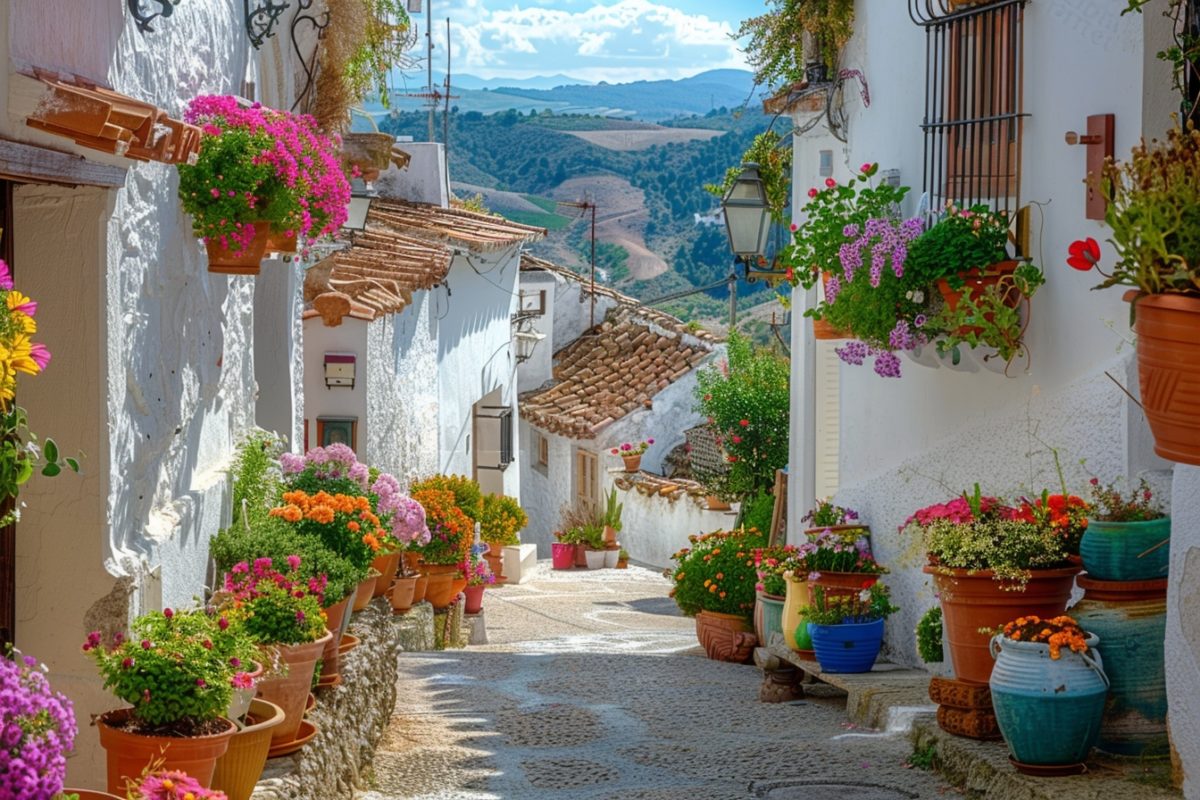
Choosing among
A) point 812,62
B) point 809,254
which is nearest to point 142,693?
point 809,254

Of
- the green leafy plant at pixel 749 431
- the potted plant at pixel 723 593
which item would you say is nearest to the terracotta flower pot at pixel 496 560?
the green leafy plant at pixel 749 431

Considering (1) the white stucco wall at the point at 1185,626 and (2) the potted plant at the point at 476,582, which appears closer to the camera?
(1) the white stucco wall at the point at 1185,626

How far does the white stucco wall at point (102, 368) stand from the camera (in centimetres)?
471

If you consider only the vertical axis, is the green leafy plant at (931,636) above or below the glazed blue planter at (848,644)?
above

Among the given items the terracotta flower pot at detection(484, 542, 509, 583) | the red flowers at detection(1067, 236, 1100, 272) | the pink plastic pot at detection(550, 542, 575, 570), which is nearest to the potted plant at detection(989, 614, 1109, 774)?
the red flowers at detection(1067, 236, 1100, 272)

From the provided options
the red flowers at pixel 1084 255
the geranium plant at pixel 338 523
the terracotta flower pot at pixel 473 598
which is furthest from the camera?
the terracotta flower pot at pixel 473 598

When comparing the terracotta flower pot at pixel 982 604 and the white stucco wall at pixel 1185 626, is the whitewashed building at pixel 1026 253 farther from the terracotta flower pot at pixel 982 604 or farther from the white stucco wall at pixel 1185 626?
the terracotta flower pot at pixel 982 604

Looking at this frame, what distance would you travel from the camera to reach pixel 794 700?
9273 millimetres

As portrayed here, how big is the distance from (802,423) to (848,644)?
3.78m

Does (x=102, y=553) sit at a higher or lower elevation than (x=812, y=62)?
lower

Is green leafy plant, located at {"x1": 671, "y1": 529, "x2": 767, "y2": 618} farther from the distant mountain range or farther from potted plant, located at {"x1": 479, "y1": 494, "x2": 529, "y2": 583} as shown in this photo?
the distant mountain range

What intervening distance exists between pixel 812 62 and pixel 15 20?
7.06 meters

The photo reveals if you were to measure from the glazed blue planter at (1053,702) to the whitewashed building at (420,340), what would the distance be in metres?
7.37

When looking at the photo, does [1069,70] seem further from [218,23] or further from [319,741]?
[319,741]
